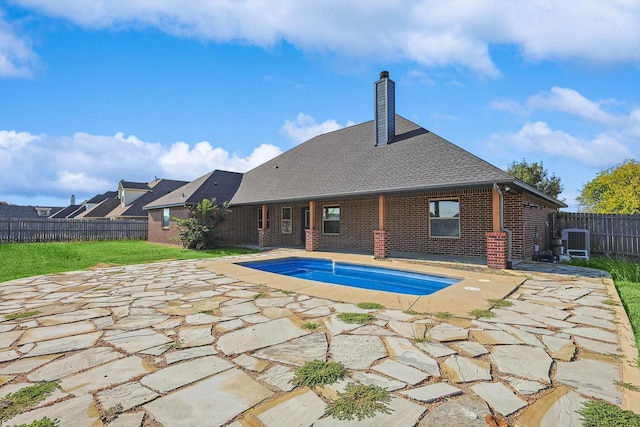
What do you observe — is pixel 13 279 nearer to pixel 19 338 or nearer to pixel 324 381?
pixel 19 338

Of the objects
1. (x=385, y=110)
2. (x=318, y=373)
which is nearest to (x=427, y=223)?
(x=385, y=110)

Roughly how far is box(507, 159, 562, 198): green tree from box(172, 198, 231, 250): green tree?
2566 cm

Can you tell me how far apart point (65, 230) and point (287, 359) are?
23428 millimetres

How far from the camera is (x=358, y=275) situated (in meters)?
9.52

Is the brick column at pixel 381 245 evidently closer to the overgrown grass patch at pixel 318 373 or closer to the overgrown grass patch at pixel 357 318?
the overgrown grass patch at pixel 357 318

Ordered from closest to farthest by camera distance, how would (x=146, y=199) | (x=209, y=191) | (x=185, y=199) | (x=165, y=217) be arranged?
1. (x=185, y=199)
2. (x=209, y=191)
3. (x=165, y=217)
4. (x=146, y=199)

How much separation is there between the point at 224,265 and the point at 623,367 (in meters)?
8.98

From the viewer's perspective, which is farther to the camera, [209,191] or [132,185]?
[132,185]

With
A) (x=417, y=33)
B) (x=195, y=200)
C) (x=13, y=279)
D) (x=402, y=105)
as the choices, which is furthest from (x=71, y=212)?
(x=417, y=33)

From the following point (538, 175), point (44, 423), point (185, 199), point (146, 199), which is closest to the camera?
point (44, 423)

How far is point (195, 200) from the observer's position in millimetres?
16609

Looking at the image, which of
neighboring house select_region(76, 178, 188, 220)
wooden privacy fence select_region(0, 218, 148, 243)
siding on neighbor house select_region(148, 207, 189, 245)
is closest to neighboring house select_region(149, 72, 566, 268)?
siding on neighbor house select_region(148, 207, 189, 245)

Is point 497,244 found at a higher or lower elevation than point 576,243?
higher

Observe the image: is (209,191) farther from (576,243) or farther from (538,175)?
(538,175)
